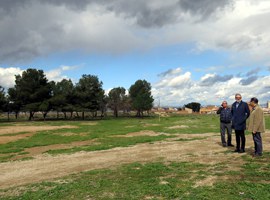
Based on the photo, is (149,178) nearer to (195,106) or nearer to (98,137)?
(98,137)

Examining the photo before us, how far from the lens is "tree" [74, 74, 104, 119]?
72.9 m

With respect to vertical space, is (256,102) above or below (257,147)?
above

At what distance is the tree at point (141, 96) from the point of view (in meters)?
98.3

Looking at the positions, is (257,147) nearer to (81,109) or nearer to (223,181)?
(223,181)

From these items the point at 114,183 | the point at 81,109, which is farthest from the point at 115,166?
the point at 81,109

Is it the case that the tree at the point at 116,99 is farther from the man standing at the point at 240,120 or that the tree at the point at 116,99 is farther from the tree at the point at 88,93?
the man standing at the point at 240,120

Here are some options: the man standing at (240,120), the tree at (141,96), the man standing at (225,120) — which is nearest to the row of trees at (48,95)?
the tree at (141,96)

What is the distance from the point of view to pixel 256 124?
36.4 ft

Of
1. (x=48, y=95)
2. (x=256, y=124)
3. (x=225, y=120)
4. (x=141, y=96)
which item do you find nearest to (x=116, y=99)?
(x=141, y=96)

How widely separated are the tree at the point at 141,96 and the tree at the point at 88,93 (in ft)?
69.5

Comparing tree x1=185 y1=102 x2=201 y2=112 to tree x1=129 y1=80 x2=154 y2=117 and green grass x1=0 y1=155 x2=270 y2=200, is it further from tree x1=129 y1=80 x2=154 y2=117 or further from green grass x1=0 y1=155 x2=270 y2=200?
green grass x1=0 y1=155 x2=270 y2=200

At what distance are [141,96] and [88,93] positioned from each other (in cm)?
2854

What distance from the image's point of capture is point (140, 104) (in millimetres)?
97812

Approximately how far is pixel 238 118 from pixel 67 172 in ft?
21.4
